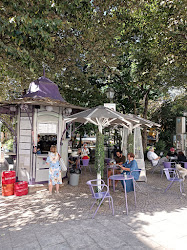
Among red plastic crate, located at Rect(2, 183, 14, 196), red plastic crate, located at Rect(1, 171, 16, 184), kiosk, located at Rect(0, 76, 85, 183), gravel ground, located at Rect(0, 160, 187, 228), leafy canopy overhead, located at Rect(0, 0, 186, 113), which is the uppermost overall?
leafy canopy overhead, located at Rect(0, 0, 186, 113)

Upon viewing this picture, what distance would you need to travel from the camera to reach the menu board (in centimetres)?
775

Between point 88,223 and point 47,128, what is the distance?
14.6ft

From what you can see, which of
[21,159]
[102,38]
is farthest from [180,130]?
[21,159]

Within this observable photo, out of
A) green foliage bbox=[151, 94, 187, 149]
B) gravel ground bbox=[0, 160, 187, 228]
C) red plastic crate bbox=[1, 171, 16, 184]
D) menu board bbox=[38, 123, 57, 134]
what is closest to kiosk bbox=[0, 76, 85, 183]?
menu board bbox=[38, 123, 57, 134]

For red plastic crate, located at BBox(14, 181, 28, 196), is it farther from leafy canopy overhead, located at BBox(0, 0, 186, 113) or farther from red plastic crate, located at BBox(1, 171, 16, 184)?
leafy canopy overhead, located at BBox(0, 0, 186, 113)

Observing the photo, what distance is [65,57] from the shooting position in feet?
32.2

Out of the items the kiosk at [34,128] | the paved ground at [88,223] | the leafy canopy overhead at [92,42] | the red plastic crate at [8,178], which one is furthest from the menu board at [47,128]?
the paved ground at [88,223]

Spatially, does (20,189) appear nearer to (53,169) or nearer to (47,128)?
(53,169)

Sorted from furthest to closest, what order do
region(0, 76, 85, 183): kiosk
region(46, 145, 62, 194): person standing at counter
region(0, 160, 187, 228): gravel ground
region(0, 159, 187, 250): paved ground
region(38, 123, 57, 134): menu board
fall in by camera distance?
1. region(38, 123, 57, 134): menu board
2. region(0, 76, 85, 183): kiosk
3. region(46, 145, 62, 194): person standing at counter
4. region(0, 160, 187, 228): gravel ground
5. region(0, 159, 187, 250): paved ground

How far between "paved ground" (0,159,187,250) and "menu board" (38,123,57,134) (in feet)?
7.68

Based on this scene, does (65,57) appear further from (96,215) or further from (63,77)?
(96,215)

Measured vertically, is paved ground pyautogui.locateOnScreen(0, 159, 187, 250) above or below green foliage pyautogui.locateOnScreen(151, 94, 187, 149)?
below

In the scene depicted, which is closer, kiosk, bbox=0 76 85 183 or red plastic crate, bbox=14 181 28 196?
red plastic crate, bbox=14 181 28 196

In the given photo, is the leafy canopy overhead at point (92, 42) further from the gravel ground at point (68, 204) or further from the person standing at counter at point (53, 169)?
the gravel ground at point (68, 204)
